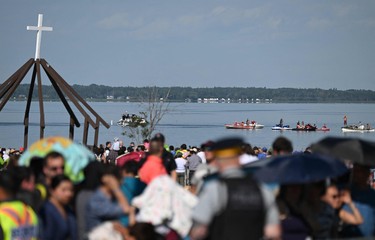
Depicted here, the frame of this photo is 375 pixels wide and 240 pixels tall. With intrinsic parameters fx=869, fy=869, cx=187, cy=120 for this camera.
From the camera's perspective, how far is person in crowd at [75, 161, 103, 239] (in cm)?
854

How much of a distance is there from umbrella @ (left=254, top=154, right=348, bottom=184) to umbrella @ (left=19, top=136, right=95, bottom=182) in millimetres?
2003

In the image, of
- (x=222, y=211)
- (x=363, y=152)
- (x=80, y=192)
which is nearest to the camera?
(x=222, y=211)

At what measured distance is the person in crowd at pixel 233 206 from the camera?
680cm

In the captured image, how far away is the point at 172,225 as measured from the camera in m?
9.18

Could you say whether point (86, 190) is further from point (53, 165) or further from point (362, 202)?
point (362, 202)

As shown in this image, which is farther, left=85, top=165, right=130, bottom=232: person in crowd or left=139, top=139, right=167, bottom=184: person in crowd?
left=139, top=139, right=167, bottom=184: person in crowd

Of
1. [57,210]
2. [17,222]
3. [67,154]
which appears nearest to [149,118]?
[67,154]

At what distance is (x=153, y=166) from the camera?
1059cm

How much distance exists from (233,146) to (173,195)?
232 centimetres

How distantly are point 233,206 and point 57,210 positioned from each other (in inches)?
88.2

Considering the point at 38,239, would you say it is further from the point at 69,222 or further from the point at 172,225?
the point at 172,225

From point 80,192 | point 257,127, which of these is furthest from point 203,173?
point 257,127

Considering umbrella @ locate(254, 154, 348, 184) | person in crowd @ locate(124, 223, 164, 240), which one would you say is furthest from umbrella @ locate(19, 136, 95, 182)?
umbrella @ locate(254, 154, 348, 184)

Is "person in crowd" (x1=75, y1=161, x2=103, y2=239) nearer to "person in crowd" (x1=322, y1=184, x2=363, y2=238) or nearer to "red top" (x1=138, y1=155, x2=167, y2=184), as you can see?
"red top" (x1=138, y1=155, x2=167, y2=184)
